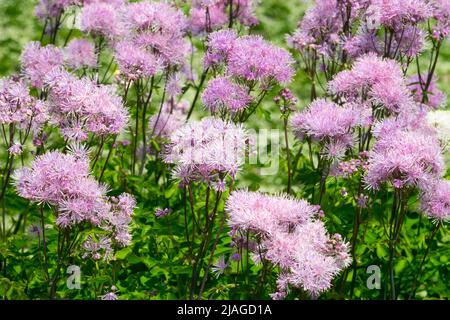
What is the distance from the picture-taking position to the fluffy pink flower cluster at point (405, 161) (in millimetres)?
4066

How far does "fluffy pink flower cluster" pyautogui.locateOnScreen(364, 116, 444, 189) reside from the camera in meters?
4.07

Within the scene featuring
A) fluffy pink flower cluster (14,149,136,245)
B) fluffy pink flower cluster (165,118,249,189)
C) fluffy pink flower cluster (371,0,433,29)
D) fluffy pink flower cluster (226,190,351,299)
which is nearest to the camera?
fluffy pink flower cluster (226,190,351,299)

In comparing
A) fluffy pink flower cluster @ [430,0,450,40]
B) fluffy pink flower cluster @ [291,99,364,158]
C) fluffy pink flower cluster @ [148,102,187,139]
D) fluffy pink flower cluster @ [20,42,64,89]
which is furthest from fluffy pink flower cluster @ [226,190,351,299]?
fluffy pink flower cluster @ [148,102,187,139]

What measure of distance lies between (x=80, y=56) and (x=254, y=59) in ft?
4.87

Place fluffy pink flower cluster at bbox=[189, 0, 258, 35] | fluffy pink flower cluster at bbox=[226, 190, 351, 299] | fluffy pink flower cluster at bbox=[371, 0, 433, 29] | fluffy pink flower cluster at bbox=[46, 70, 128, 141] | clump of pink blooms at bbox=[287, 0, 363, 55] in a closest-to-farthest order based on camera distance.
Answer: fluffy pink flower cluster at bbox=[226, 190, 351, 299], fluffy pink flower cluster at bbox=[46, 70, 128, 141], fluffy pink flower cluster at bbox=[371, 0, 433, 29], clump of pink blooms at bbox=[287, 0, 363, 55], fluffy pink flower cluster at bbox=[189, 0, 258, 35]

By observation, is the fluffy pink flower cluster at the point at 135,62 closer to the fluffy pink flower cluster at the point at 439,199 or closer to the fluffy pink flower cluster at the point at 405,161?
the fluffy pink flower cluster at the point at 405,161

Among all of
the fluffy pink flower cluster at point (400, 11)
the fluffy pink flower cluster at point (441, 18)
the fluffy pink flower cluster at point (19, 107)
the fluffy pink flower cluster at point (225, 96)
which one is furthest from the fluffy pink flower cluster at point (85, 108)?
the fluffy pink flower cluster at point (441, 18)

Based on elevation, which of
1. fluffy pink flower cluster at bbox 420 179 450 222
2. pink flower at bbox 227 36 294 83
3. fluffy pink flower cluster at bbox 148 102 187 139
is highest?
pink flower at bbox 227 36 294 83

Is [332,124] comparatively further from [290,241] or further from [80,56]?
[80,56]

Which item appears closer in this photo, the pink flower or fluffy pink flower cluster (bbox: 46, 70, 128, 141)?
fluffy pink flower cluster (bbox: 46, 70, 128, 141)

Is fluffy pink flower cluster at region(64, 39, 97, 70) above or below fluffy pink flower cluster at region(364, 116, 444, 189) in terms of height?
above

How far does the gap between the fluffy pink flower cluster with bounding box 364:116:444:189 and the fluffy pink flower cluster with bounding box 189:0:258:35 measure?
1875mm

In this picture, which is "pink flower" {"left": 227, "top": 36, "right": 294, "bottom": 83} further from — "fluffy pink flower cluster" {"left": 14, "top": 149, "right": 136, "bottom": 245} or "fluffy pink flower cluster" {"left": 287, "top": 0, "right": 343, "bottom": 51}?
"fluffy pink flower cluster" {"left": 14, "top": 149, "right": 136, "bottom": 245}
